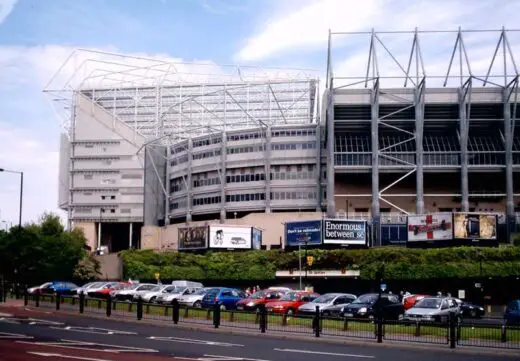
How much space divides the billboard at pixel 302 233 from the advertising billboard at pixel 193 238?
1057 centimetres

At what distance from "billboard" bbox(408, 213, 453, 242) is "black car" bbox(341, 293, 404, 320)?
143 ft

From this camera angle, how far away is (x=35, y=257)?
69.6m

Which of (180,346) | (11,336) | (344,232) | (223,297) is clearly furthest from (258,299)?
(344,232)

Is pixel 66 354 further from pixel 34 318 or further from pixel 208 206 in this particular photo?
pixel 208 206

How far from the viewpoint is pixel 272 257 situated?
84.9m

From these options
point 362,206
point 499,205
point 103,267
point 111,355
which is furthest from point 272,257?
point 111,355

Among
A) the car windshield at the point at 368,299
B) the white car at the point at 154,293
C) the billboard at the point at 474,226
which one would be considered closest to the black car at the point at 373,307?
the car windshield at the point at 368,299

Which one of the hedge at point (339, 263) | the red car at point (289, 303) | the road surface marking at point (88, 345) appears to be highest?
the hedge at point (339, 263)

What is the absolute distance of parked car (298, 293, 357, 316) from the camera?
41.3 meters

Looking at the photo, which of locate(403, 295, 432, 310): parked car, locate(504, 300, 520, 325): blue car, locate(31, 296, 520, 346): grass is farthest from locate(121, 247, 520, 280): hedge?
locate(31, 296, 520, 346): grass

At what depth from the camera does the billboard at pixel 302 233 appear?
84.3 metres

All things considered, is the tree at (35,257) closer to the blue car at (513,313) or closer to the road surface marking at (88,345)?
the road surface marking at (88,345)

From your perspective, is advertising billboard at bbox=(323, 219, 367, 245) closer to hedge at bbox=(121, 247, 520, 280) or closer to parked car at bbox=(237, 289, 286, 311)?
hedge at bbox=(121, 247, 520, 280)

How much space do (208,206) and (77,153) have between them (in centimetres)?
3233
